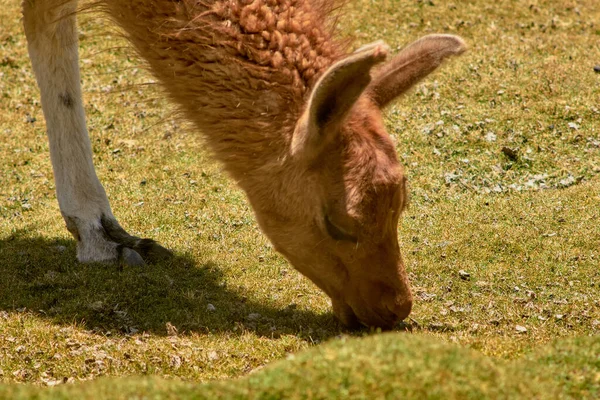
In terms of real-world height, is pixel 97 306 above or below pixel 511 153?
above

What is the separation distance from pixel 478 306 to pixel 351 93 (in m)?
2.78

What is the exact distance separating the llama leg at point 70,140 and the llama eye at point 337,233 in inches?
104

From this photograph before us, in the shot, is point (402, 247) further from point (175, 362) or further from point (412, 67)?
point (175, 362)

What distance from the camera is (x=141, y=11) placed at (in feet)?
22.0

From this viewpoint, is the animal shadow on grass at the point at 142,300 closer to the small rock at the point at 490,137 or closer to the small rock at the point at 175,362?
the small rock at the point at 175,362

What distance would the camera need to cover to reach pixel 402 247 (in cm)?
878

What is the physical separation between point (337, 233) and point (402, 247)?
2.74 metres

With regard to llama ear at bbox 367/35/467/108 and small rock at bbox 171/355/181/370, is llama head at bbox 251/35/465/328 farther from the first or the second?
small rock at bbox 171/355/181/370

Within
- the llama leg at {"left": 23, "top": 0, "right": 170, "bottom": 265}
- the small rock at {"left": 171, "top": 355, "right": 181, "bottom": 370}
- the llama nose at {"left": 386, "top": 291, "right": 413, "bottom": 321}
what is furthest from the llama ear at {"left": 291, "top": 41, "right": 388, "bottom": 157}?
the llama leg at {"left": 23, "top": 0, "right": 170, "bottom": 265}

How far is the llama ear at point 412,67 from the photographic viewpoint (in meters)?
6.48

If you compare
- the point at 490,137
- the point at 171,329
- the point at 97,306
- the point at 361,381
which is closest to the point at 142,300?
the point at 97,306

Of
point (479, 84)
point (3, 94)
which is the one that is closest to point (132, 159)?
point (3, 94)

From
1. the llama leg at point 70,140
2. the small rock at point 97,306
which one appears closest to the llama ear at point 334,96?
the small rock at point 97,306

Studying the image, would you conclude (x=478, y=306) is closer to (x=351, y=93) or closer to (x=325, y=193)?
(x=325, y=193)
